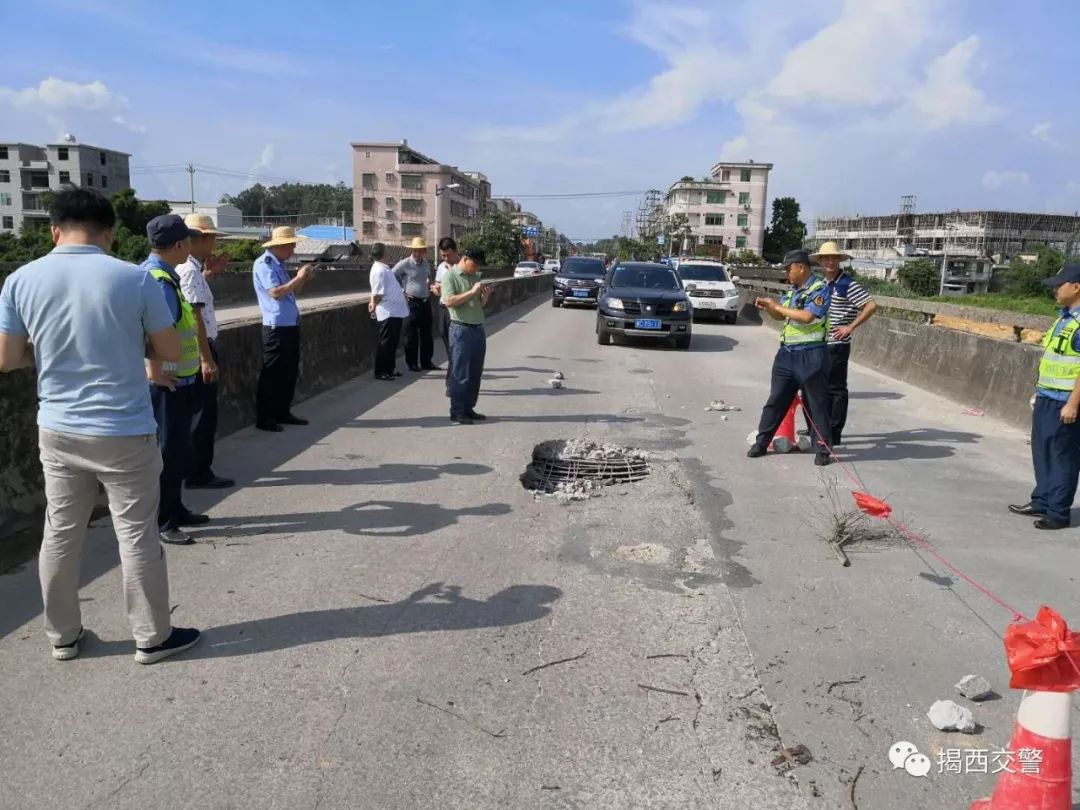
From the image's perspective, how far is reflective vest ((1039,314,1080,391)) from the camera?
16.9 ft

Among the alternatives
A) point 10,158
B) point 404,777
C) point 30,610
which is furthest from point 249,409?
point 10,158

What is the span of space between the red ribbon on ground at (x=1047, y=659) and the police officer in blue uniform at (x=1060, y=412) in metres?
3.43

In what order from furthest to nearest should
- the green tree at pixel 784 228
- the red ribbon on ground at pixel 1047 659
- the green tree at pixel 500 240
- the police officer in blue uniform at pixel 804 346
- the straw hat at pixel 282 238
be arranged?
the green tree at pixel 784 228
the green tree at pixel 500 240
the straw hat at pixel 282 238
the police officer in blue uniform at pixel 804 346
the red ribbon on ground at pixel 1047 659

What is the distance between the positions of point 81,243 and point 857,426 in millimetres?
7792

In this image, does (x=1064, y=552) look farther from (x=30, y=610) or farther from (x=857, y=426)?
(x=30, y=610)

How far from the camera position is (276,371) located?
7438 mm

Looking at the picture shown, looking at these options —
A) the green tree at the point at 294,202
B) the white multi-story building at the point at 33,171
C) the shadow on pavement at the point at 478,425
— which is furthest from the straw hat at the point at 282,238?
the green tree at the point at 294,202

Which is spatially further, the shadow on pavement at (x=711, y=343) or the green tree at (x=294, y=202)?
the green tree at (x=294, y=202)

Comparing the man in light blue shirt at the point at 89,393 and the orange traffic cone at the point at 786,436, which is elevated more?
the man in light blue shirt at the point at 89,393

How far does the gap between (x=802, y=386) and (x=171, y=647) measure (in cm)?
534

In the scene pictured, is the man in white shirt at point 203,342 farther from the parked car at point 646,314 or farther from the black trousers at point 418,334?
the parked car at point 646,314

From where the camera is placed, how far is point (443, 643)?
3518 millimetres

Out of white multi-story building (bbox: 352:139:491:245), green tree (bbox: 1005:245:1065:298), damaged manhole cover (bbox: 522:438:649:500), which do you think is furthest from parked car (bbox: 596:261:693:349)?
white multi-story building (bbox: 352:139:491:245)

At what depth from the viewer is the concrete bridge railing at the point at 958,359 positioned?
8.89 m
